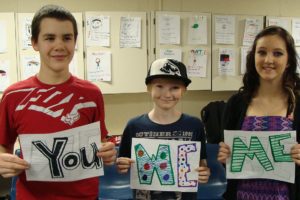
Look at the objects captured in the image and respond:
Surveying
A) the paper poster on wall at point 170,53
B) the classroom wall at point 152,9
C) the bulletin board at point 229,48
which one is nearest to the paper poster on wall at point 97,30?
the classroom wall at point 152,9

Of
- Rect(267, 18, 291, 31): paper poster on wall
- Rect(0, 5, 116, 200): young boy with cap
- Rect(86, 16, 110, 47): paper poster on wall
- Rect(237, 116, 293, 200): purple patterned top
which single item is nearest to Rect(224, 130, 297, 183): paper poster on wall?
Rect(237, 116, 293, 200): purple patterned top

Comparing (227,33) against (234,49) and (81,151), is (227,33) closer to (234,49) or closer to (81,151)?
(234,49)

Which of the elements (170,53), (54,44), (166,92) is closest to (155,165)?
(166,92)

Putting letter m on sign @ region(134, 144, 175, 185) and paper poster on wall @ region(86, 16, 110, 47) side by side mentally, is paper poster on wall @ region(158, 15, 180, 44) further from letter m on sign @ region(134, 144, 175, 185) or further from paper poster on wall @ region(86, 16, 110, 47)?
letter m on sign @ region(134, 144, 175, 185)

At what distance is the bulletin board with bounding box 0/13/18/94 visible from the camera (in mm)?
3139

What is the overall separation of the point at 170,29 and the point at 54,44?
224 cm

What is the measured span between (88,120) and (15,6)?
2476mm

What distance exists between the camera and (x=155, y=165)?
1612mm

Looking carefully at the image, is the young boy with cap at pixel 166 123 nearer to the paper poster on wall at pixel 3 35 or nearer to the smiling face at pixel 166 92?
the smiling face at pixel 166 92

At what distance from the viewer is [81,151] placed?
4.60 ft

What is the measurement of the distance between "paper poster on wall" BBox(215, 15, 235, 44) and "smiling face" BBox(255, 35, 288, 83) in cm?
203

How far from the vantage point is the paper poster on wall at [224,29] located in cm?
357

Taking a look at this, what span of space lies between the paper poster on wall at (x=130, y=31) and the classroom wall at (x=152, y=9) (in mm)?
280

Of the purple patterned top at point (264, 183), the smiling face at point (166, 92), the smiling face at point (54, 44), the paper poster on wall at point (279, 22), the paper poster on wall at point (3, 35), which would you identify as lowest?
the purple patterned top at point (264, 183)
